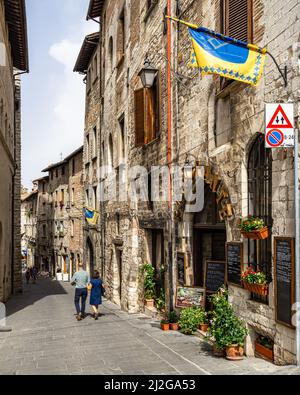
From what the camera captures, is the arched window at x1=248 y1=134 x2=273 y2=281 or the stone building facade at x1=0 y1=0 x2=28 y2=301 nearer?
the arched window at x1=248 y1=134 x2=273 y2=281

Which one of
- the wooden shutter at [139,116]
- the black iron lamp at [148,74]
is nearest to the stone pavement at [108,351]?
the wooden shutter at [139,116]

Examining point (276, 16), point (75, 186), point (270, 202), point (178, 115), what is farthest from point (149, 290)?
point (75, 186)

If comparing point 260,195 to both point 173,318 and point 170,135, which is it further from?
point 170,135

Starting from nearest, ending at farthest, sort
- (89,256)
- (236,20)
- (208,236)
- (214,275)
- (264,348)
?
(264,348) → (236,20) → (214,275) → (208,236) → (89,256)

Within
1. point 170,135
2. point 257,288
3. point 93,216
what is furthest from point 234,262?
point 93,216

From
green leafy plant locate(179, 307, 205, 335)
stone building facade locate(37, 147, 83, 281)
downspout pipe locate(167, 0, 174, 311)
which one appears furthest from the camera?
stone building facade locate(37, 147, 83, 281)

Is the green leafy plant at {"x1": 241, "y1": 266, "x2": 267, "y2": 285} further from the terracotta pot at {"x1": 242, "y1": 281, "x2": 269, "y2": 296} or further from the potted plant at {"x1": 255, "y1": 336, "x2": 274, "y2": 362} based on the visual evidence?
the potted plant at {"x1": 255, "y1": 336, "x2": 274, "y2": 362}

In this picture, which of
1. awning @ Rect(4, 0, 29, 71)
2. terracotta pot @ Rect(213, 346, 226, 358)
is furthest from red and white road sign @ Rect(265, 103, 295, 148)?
awning @ Rect(4, 0, 29, 71)

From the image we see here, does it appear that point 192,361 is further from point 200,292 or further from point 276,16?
point 276,16

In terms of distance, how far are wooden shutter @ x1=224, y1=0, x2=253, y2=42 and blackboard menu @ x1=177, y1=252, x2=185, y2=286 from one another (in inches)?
180

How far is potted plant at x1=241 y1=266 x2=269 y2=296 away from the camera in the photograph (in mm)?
6777

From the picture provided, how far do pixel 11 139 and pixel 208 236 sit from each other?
44.7ft

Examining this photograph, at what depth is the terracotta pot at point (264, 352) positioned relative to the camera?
22.3 feet

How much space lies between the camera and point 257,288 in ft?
22.6
